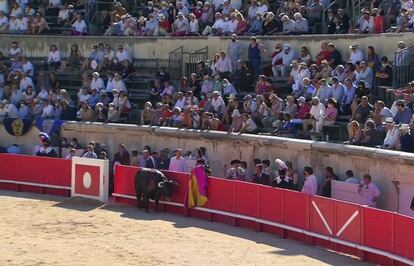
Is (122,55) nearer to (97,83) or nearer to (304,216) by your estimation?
(97,83)

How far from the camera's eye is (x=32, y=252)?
63.9 ft

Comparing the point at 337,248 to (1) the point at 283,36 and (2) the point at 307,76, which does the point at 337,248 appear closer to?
(2) the point at 307,76

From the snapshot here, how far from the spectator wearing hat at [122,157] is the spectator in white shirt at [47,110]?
11.4 ft

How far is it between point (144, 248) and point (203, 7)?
1092 centimetres

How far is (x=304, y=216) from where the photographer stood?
20297 millimetres

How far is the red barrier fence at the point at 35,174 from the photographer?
27.2 m

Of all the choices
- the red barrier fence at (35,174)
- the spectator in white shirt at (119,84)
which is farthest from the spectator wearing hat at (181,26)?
the red barrier fence at (35,174)

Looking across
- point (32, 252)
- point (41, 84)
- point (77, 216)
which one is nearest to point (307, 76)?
point (77, 216)

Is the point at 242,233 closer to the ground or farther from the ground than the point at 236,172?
closer to the ground

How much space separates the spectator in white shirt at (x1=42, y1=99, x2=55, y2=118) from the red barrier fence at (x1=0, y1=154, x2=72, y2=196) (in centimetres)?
178

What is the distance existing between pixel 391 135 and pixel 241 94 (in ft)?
21.8

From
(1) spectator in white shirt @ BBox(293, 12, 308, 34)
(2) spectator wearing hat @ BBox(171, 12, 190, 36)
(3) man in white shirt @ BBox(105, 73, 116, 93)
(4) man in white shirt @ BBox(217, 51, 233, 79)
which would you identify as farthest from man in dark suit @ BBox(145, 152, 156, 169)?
(2) spectator wearing hat @ BBox(171, 12, 190, 36)

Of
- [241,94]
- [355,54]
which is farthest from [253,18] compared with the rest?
[355,54]

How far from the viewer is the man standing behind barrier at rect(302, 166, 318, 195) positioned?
21.0 metres
